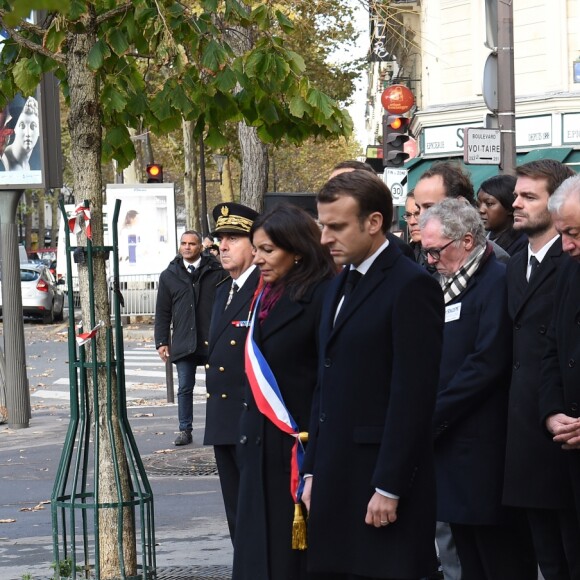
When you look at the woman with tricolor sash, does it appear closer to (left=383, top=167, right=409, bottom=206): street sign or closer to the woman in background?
the woman in background

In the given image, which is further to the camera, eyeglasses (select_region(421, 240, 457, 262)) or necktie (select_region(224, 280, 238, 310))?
necktie (select_region(224, 280, 238, 310))

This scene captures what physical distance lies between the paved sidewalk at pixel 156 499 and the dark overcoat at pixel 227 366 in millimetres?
1239

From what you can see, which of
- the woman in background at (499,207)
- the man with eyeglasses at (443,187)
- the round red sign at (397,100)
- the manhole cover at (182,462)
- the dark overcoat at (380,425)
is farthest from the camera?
the round red sign at (397,100)

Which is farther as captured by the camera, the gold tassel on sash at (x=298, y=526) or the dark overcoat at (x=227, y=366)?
the dark overcoat at (x=227, y=366)

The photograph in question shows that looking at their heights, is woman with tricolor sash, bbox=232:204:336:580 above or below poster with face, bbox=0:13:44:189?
below


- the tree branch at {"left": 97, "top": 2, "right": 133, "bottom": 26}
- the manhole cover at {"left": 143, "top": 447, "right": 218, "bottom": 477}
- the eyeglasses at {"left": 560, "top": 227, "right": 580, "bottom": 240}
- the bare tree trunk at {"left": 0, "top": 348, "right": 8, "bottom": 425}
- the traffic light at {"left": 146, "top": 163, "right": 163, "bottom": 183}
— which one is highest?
the tree branch at {"left": 97, "top": 2, "right": 133, "bottom": 26}

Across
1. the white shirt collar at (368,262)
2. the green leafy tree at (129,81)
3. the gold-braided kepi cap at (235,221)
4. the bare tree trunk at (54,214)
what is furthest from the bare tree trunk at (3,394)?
the bare tree trunk at (54,214)

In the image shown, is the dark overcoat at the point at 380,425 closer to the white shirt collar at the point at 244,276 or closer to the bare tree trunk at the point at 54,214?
the white shirt collar at the point at 244,276

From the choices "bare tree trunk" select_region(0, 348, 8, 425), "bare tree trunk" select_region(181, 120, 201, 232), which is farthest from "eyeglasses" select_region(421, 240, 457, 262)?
"bare tree trunk" select_region(181, 120, 201, 232)

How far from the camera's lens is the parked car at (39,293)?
117 feet

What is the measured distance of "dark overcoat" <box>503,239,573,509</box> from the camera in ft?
17.8

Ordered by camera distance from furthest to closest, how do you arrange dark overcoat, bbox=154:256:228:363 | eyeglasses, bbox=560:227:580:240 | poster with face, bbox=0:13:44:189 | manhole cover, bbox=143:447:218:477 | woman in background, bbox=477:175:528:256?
poster with face, bbox=0:13:44:189, dark overcoat, bbox=154:256:228:363, manhole cover, bbox=143:447:218:477, woman in background, bbox=477:175:528:256, eyeglasses, bbox=560:227:580:240

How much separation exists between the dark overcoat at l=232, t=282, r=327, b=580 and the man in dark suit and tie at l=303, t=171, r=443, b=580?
20.9 inches

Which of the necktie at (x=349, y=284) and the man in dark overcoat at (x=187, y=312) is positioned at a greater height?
the necktie at (x=349, y=284)
